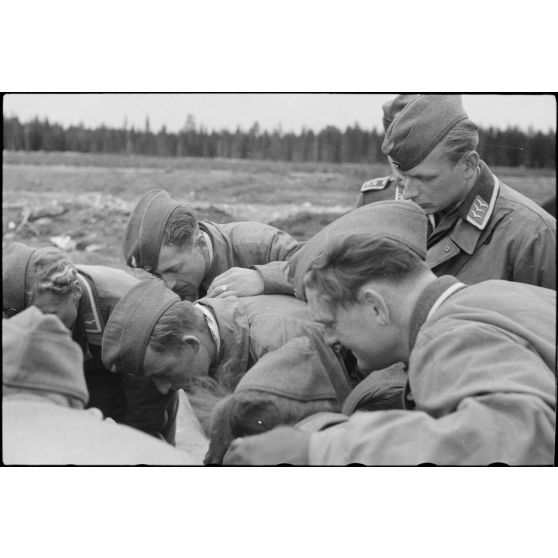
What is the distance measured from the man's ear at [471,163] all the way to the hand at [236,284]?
82cm

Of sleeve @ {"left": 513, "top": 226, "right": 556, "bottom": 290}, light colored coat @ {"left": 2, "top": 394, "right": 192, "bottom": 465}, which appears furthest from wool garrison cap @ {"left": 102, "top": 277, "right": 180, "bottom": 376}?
sleeve @ {"left": 513, "top": 226, "right": 556, "bottom": 290}

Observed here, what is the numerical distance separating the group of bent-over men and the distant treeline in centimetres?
13

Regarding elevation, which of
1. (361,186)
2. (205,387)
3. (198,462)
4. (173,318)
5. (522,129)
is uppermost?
(522,129)

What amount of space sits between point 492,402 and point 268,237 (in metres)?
1.04

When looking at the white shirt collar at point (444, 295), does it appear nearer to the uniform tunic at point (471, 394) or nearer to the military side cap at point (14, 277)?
the uniform tunic at point (471, 394)

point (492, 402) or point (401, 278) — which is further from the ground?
point (401, 278)

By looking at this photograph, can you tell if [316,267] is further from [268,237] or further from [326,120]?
[326,120]

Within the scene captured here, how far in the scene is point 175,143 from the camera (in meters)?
3.12

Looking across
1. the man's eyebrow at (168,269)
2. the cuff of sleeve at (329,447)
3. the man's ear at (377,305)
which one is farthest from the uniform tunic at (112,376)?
the man's ear at (377,305)

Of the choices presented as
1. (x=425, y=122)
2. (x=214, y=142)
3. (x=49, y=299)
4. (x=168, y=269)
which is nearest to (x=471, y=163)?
(x=425, y=122)

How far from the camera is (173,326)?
120 inches

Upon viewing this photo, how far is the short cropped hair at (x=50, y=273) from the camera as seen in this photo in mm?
3055

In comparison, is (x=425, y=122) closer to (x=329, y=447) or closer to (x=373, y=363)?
(x=373, y=363)
